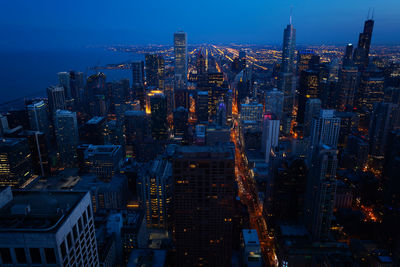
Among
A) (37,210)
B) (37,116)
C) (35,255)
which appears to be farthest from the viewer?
(37,116)

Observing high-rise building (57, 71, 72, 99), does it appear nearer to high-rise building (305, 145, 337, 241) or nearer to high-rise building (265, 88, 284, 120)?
high-rise building (265, 88, 284, 120)

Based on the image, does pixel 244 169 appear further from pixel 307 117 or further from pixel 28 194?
pixel 28 194

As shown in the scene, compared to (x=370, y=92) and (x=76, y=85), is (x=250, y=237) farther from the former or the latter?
(x=76, y=85)

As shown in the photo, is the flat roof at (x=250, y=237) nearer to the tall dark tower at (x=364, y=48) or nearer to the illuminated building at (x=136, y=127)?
the illuminated building at (x=136, y=127)

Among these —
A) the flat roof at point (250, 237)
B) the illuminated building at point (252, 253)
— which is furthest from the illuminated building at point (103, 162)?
the illuminated building at point (252, 253)

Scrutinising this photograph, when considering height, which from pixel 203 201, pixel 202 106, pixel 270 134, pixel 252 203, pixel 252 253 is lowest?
pixel 252 203

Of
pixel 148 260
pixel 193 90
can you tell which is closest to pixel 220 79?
pixel 193 90

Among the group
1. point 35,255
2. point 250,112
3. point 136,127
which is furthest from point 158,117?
point 35,255
